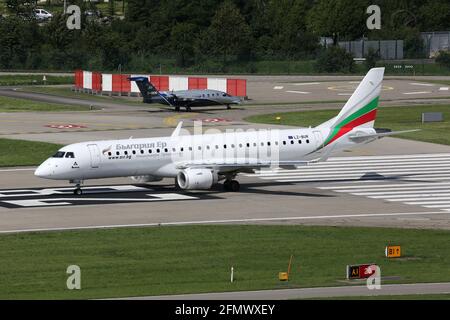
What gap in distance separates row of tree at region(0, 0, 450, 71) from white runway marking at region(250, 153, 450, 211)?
9690 cm

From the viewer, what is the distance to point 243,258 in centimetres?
4694

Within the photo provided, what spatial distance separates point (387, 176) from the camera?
73125mm

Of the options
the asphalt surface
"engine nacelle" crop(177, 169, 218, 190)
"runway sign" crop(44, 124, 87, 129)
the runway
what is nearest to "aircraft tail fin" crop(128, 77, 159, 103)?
"runway sign" crop(44, 124, 87, 129)

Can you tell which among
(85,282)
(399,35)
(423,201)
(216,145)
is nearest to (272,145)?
(216,145)

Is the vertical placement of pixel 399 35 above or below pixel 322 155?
above

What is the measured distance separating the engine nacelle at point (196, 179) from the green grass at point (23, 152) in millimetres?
18729

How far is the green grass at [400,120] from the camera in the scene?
95.1 metres

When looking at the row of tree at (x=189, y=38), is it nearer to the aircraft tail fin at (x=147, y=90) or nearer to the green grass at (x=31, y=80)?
the green grass at (x=31, y=80)

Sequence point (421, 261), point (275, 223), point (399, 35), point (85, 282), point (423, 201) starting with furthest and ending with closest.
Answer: point (399, 35) < point (423, 201) < point (275, 223) < point (421, 261) < point (85, 282)

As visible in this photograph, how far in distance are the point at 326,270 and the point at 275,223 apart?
11875 millimetres

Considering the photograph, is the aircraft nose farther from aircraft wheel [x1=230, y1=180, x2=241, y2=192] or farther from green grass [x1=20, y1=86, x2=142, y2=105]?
green grass [x1=20, y1=86, x2=142, y2=105]

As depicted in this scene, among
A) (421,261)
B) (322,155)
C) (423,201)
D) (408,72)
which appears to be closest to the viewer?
(421,261)

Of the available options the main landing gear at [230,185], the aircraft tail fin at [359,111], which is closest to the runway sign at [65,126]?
the aircraft tail fin at [359,111]

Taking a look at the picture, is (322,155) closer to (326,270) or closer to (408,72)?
(326,270)
